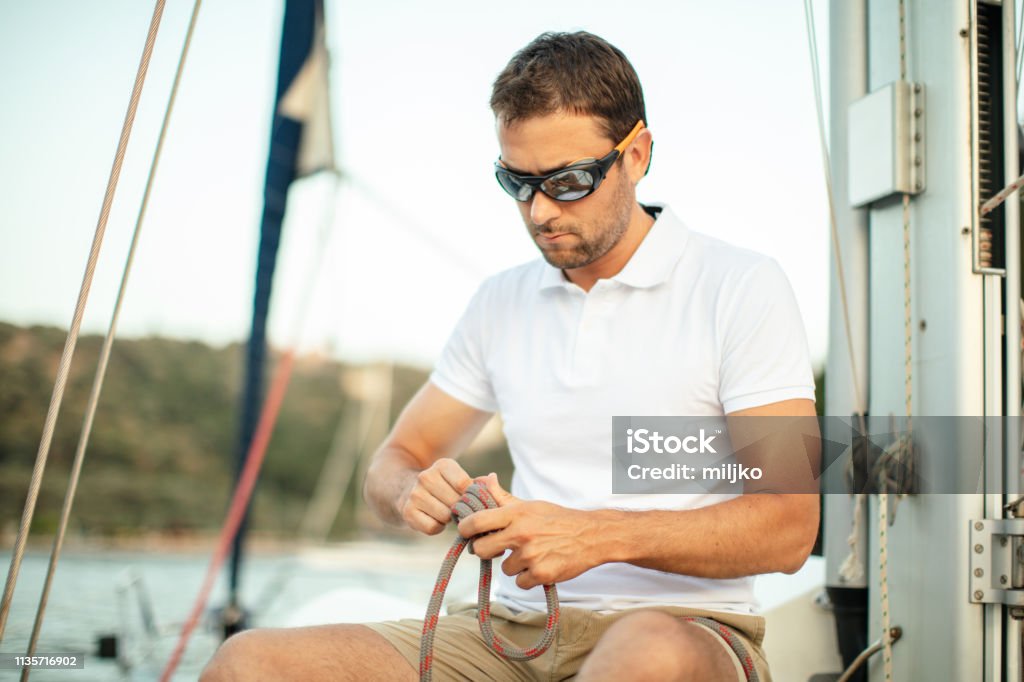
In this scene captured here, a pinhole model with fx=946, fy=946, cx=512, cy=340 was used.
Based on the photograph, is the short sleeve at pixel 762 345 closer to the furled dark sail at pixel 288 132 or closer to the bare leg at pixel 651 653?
the bare leg at pixel 651 653

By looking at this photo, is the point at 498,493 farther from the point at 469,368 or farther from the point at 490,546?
the point at 469,368

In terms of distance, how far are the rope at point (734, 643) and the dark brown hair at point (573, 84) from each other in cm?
78

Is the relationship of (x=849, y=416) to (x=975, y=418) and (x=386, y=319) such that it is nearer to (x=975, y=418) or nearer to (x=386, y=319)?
(x=975, y=418)

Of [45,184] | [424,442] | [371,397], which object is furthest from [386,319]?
[424,442]

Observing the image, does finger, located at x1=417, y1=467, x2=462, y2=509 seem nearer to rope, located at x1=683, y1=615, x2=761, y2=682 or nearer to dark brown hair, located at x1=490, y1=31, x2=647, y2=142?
rope, located at x1=683, y1=615, x2=761, y2=682

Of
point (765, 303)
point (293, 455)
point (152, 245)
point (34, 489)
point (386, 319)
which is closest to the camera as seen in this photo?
point (34, 489)

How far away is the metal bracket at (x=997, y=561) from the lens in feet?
5.31

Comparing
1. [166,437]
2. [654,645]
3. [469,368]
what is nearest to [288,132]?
[469,368]

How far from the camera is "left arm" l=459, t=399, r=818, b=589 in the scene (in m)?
1.22

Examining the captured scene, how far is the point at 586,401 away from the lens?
5.05 ft

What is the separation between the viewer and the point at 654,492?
1479mm

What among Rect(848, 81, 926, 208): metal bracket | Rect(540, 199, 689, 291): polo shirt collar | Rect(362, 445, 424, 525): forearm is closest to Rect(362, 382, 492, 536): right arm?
Rect(362, 445, 424, 525): forearm

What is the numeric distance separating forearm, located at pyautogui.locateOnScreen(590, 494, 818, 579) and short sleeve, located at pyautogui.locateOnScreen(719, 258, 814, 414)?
0.52 feet

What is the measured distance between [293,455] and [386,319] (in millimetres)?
3595
